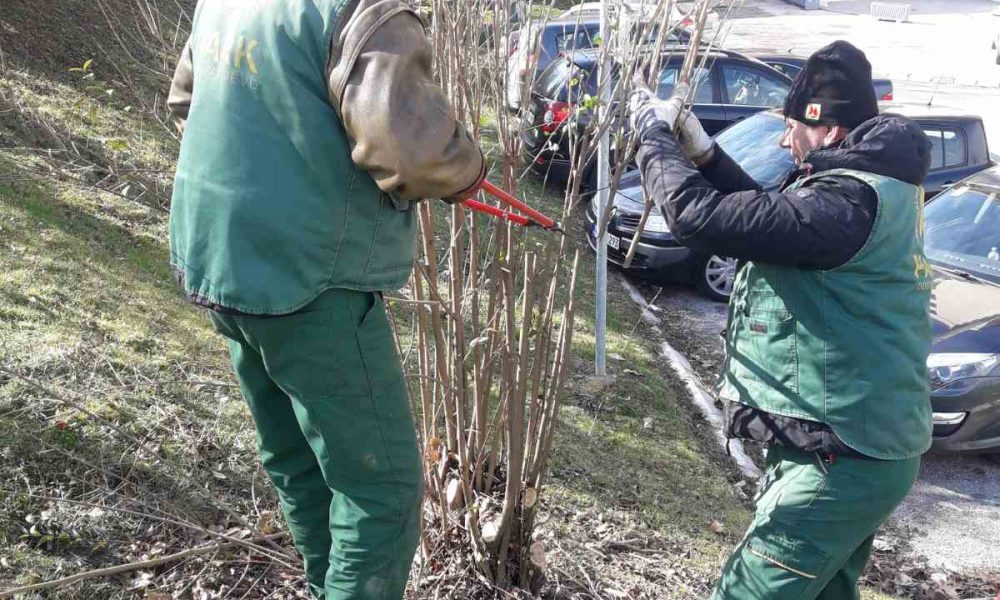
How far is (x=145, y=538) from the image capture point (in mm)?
3004

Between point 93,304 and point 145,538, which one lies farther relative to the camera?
point 93,304

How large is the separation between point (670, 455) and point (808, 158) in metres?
2.46

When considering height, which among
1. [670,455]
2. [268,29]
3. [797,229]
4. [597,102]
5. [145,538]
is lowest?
[670,455]

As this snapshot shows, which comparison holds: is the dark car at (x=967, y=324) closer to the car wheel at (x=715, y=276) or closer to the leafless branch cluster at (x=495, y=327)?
the car wheel at (x=715, y=276)

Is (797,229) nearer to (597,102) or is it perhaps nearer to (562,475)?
(597,102)

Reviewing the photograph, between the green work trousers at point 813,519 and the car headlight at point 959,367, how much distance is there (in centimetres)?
312

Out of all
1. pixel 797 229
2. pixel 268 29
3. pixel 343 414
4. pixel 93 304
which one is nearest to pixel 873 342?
Result: pixel 797 229

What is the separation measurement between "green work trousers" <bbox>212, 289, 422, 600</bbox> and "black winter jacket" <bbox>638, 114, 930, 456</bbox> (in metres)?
0.91

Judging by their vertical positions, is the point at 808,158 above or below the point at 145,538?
above

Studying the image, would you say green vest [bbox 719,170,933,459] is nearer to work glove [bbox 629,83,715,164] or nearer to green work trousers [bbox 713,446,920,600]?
green work trousers [bbox 713,446,920,600]

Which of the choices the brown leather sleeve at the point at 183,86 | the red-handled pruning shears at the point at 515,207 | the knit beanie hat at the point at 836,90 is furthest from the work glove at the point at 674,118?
the brown leather sleeve at the point at 183,86

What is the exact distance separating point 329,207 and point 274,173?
131 mm

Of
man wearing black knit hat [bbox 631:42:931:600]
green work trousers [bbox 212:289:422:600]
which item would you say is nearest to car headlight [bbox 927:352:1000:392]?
man wearing black knit hat [bbox 631:42:931:600]

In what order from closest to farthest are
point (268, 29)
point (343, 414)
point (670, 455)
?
point (268, 29) → point (343, 414) → point (670, 455)
